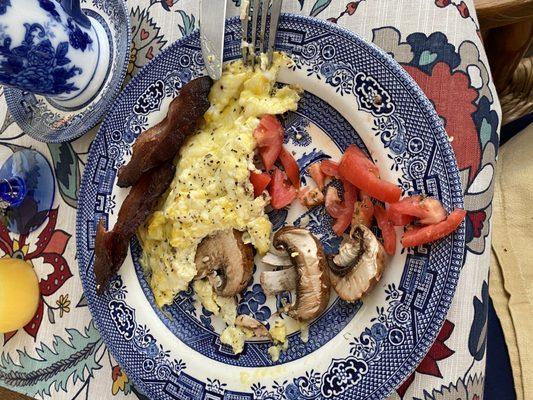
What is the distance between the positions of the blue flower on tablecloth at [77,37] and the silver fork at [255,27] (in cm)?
50

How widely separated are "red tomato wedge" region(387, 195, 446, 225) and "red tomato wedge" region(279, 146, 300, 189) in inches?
11.4

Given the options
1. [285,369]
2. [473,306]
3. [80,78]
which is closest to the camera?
[473,306]

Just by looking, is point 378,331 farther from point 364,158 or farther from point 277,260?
point 364,158

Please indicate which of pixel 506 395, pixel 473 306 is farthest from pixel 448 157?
pixel 506 395

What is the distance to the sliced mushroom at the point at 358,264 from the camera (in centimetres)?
130

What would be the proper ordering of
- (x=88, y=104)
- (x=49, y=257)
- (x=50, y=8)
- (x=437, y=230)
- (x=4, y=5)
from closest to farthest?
(x=437, y=230)
(x=4, y=5)
(x=50, y=8)
(x=88, y=104)
(x=49, y=257)

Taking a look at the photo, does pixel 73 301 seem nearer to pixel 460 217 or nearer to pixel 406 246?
pixel 406 246

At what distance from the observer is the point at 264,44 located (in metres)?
1.41

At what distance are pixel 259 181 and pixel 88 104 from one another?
2.12 feet

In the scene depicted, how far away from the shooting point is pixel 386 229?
133 cm

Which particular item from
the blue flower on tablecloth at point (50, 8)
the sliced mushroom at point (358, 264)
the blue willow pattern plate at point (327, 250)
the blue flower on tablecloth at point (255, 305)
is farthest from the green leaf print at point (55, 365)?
the blue flower on tablecloth at point (50, 8)

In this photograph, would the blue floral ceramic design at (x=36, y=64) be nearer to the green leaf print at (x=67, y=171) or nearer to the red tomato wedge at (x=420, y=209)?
the green leaf print at (x=67, y=171)

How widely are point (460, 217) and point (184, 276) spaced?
78 cm

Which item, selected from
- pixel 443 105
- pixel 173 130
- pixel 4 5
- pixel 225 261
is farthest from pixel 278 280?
pixel 4 5
